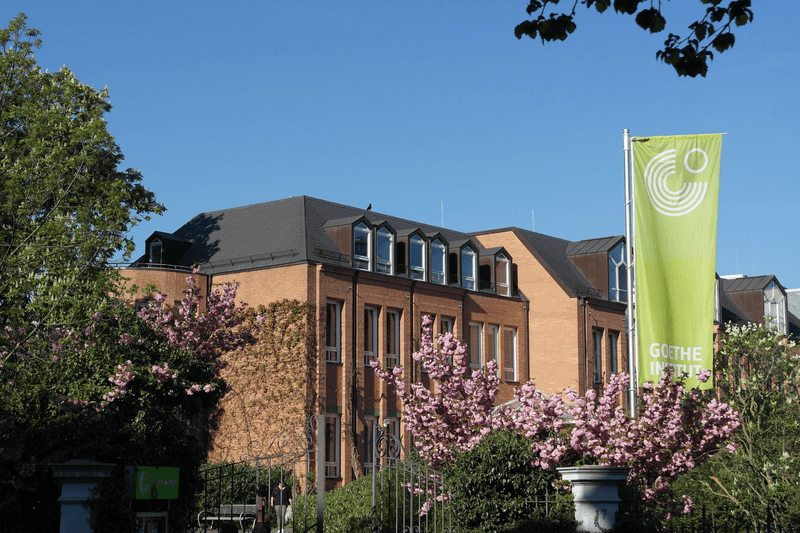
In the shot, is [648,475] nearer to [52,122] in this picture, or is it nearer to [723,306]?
[52,122]

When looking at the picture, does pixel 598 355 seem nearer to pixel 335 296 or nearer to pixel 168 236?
pixel 335 296

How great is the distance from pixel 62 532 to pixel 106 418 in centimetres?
545

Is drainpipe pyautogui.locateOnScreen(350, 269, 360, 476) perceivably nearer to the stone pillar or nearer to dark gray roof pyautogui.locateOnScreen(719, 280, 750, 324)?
the stone pillar

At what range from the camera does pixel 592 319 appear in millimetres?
42844

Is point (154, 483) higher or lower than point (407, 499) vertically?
higher

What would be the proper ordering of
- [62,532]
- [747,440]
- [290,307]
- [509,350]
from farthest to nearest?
[509,350] → [290,307] → [747,440] → [62,532]

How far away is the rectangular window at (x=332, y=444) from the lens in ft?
108

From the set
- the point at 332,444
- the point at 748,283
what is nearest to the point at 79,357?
the point at 332,444

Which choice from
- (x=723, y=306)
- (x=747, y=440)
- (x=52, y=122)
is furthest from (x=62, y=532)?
(x=723, y=306)

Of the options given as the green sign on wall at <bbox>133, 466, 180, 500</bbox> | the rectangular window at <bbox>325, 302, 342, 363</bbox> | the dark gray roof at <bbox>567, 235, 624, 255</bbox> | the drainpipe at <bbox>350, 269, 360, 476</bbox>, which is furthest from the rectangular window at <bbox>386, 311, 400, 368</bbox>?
the green sign on wall at <bbox>133, 466, 180, 500</bbox>

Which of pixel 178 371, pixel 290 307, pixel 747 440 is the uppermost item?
pixel 290 307

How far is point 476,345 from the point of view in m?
39.8

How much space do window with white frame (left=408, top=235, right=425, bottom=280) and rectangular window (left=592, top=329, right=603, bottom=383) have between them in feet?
31.1

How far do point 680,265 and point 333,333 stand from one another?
1938 cm
